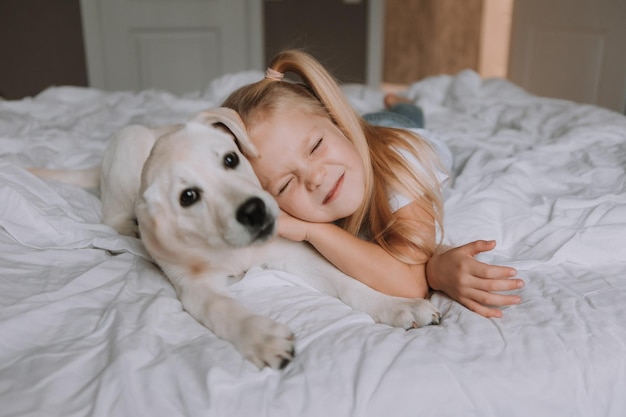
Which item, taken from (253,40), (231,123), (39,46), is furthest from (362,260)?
(39,46)

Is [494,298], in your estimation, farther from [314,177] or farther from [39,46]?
[39,46]

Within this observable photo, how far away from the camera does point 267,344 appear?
82cm

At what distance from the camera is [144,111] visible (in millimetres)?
2367

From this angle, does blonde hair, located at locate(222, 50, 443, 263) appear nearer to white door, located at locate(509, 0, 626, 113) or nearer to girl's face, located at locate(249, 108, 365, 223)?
girl's face, located at locate(249, 108, 365, 223)

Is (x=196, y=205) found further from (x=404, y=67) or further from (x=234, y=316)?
(x=404, y=67)

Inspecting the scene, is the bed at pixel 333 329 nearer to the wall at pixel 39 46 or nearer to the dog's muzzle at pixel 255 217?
the dog's muzzle at pixel 255 217

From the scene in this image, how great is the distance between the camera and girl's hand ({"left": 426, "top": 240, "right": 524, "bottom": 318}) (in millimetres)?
937

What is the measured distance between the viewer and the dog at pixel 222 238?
941 millimetres

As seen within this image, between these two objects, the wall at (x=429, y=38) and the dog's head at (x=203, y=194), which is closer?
the dog's head at (x=203, y=194)

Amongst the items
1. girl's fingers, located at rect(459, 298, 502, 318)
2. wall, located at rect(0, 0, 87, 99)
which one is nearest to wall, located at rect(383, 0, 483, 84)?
wall, located at rect(0, 0, 87, 99)

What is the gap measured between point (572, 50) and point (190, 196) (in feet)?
9.62

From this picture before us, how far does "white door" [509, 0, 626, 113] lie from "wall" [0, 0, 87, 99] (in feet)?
10.5

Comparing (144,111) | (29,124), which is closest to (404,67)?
(144,111)

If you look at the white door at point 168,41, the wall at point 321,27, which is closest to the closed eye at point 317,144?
the white door at point 168,41
